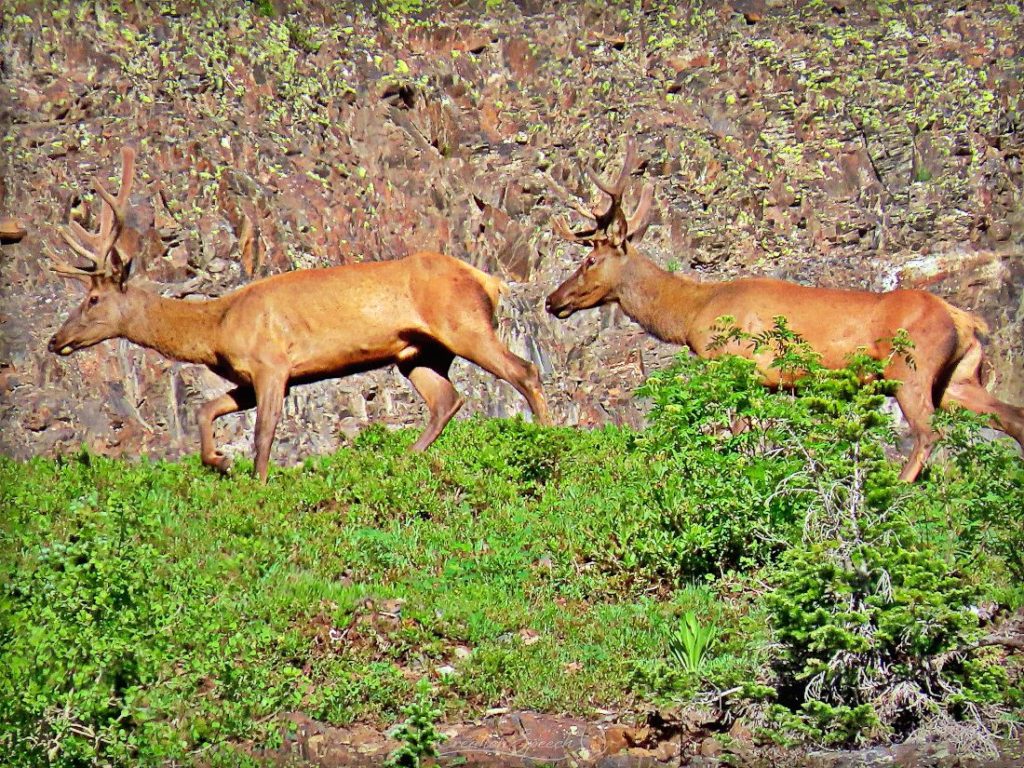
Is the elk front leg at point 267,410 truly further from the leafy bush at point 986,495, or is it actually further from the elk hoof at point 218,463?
the leafy bush at point 986,495

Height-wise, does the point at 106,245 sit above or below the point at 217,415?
above

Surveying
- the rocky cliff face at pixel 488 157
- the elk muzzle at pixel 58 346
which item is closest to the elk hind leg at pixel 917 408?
the rocky cliff face at pixel 488 157

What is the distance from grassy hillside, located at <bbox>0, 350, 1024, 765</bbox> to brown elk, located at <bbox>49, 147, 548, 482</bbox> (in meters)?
1.91

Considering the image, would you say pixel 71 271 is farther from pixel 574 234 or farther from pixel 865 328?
pixel 865 328

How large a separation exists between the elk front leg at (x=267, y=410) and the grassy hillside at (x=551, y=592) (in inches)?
43.1

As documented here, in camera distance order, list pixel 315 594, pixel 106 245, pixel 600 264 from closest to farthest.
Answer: pixel 315 594, pixel 106 245, pixel 600 264

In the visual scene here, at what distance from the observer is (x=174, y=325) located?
14.8 meters

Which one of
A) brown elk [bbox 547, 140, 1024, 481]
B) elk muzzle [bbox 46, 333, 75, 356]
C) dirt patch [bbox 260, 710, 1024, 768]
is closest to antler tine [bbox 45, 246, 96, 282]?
elk muzzle [bbox 46, 333, 75, 356]

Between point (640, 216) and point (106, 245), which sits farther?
point (640, 216)

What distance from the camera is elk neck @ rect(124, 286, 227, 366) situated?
578 inches

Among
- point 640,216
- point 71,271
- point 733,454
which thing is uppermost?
point 640,216

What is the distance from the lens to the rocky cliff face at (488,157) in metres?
17.0

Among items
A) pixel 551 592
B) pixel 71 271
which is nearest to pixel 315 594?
pixel 551 592

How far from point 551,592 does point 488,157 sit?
9289mm
